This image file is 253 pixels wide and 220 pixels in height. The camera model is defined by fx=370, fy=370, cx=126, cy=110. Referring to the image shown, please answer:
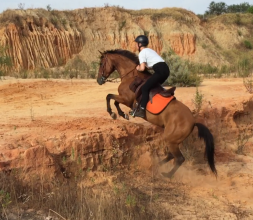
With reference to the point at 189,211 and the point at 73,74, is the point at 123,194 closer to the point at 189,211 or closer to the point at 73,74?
the point at 189,211

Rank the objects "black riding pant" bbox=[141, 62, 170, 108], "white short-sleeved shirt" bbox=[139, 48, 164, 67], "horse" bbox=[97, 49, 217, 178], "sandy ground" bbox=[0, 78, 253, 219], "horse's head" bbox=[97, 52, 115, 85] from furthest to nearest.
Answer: "horse's head" bbox=[97, 52, 115, 85] → "white short-sleeved shirt" bbox=[139, 48, 164, 67] → "black riding pant" bbox=[141, 62, 170, 108] → "horse" bbox=[97, 49, 217, 178] → "sandy ground" bbox=[0, 78, 253, 219]

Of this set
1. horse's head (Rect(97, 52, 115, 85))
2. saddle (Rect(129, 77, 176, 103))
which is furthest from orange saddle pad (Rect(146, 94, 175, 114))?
horse's head (Rect(97, 52, 115, 85))

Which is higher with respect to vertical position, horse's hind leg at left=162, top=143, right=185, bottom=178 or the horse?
the horse

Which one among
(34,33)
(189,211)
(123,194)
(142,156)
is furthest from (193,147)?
(34,33)

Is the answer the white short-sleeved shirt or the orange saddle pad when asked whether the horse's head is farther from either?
the orange saddle pad

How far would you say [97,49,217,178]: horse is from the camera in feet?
25.4

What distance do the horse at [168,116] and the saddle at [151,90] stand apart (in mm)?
143

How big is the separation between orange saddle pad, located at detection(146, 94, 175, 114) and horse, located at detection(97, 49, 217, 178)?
0.08 metres

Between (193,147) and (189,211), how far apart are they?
379 centimetres

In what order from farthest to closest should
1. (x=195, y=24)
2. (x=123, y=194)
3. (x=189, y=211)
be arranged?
(x=195, y=24) → (x=189, y=211) → (x=123, y=194)

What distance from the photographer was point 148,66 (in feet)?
26.8

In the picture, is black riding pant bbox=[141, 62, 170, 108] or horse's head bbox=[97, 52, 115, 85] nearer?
black riding pant bbox=[141, 62, 170, 108]

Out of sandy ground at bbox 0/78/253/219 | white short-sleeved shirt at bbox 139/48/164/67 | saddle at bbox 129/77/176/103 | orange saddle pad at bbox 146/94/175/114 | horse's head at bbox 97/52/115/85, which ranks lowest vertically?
sandy ground at bbox 0/78/253/219

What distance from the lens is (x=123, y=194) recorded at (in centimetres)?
602
